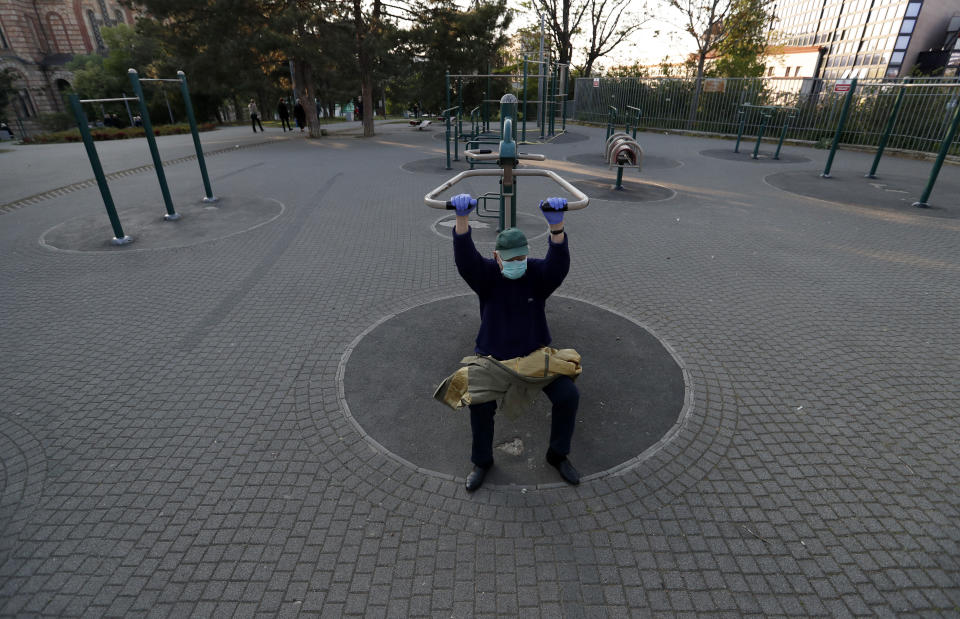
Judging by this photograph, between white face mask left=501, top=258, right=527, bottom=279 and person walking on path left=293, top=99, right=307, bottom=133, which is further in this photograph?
person walking on path left=293, top=99, right=307, bottom=133

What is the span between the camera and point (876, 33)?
221ft

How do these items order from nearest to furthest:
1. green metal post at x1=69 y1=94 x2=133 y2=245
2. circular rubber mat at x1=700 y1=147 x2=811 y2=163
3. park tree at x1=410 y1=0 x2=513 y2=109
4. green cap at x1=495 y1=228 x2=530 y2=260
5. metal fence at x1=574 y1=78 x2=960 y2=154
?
green cap at x1=495 y1=228 x2=530 y2=260 → green metal post at x1=69 y1=94 x2=133 y2=245 → metal fence at x1=574 y1=78 x2=960 y2=154 → circular rubber mat at x1=700 y1=147 x2=811 y2=163 → park tree at x1=410 y1=0 x2=513 y2=109

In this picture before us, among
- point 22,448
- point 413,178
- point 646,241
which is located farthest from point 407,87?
point 22,448

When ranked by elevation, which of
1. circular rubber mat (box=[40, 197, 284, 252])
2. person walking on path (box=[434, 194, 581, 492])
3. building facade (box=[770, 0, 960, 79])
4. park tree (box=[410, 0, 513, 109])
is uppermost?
building facade (box=[770, 0, 960, 79])

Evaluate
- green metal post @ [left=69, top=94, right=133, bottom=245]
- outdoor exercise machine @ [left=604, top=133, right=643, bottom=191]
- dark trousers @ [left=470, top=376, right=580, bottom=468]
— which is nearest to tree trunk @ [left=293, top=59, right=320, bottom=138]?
green metal post @ [left=69, top=94, right=133, bottom=245]

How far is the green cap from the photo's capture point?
3.10 meters

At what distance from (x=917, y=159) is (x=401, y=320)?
18663 millimetres

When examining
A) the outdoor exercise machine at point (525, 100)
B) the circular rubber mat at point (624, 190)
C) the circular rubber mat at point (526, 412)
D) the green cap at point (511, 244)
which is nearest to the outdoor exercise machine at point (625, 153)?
the circular rubber mat at point (624, 190)

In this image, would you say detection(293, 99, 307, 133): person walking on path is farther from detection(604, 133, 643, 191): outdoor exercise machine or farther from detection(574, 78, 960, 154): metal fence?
detection(604, 133, 643, 191): outdoor exercise machine

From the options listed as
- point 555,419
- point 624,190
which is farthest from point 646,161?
point 555,419

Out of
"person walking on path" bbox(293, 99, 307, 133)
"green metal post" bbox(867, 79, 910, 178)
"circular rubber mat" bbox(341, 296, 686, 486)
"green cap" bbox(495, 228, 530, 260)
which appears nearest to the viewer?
"green cap" bbox(495, 228, 530, 260)

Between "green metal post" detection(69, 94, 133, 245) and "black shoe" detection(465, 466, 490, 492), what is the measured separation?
7377 mm

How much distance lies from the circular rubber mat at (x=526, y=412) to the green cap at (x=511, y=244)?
1385 mm

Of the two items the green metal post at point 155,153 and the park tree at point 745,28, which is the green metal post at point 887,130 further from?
the park tree at point 745,28
